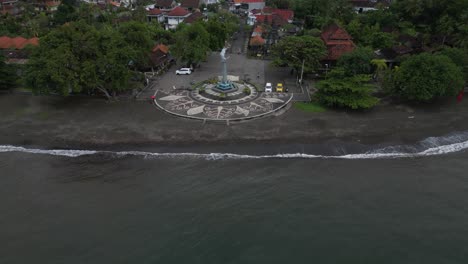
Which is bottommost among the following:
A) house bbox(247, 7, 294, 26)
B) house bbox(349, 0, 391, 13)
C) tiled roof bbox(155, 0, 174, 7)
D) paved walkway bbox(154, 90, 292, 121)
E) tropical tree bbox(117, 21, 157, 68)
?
paved walkway bbox(154, 90, 292, 121)

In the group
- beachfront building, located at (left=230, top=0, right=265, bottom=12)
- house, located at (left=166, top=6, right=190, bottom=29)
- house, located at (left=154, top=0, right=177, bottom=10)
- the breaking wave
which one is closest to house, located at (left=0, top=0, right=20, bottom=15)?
house, located at (left=154, top=0, right=177, bottom=10)

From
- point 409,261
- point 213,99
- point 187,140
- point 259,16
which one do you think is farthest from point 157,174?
point 259,16

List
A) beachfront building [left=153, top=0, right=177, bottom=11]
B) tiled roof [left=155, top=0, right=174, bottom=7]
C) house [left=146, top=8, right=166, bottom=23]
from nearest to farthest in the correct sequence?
house [left=146, top=8, right=166, bottom=23], beachfront building [left=153, top=0, right=177, bottom=11], tiled roof [left=155, top=0, right=174, bottom=7]

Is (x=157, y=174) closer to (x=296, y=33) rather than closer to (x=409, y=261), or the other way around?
(x=409, y=261)

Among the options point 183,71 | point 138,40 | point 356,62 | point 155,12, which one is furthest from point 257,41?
point 155,12

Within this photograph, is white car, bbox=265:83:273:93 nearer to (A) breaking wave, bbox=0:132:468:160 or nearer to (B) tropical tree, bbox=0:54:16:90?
(A) breaking wave, bbox=0:132:468:160

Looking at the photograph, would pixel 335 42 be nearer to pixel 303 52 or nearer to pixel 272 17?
pixel 303 52
